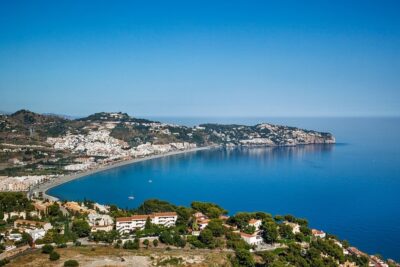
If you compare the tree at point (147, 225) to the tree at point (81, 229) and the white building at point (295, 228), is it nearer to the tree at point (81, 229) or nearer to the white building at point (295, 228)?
the tree at point (81, 229)

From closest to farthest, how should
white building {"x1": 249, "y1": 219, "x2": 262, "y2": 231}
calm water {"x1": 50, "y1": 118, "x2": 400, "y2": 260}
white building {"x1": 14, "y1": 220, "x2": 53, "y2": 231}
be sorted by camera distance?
white building {"x1": 14, "y1": 220, "x2": 53, "y2": 231}
white building {"x1": 249, "y1": 219, "x2": 262, "y2": 231}
calm water {"x1": 50, "y1": 118, "x2": 400, "y2": 260}

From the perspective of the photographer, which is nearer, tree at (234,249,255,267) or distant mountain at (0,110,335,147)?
tree at (234,249,255,267)

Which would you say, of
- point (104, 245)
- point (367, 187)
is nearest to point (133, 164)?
point (367, 187)

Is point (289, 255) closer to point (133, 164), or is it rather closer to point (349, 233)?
point (349, 233)

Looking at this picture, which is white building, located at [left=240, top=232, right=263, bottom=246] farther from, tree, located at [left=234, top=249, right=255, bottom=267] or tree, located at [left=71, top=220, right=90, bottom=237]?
tree, located at [left=71, top=220, right=90, bottom=237]

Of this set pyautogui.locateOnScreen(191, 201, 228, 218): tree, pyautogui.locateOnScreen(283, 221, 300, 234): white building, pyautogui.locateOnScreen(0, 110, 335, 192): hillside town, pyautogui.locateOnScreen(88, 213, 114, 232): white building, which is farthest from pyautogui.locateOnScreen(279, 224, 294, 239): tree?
pyautogui.locateOnScreen(0, 110, 335, 192): hillside town

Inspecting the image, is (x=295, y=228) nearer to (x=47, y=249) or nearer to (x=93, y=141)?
(x=47, y=249)
